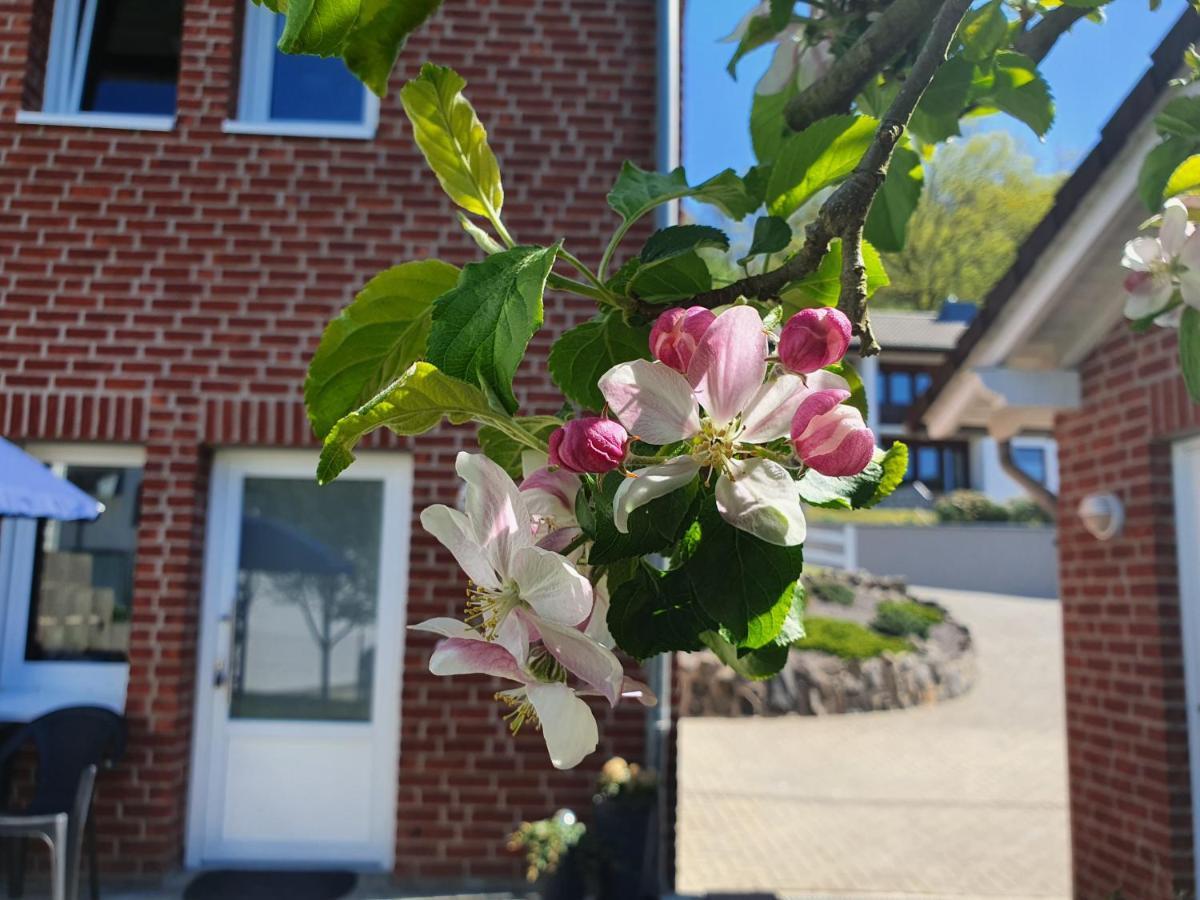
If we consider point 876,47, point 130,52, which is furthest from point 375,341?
point 130,52

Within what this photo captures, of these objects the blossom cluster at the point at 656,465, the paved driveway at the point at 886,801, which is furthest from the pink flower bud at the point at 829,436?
the paved driveway at the point at 886,801

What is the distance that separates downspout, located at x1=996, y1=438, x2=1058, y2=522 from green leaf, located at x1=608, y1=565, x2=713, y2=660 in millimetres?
5148

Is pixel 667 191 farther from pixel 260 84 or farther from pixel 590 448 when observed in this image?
pixel 260 84

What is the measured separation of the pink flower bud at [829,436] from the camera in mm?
560

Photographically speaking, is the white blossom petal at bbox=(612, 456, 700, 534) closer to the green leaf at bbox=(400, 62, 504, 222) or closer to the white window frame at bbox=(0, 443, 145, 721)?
the green leaf at bbox=(400, 62, 504, 222)

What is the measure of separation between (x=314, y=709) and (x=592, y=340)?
487 cm

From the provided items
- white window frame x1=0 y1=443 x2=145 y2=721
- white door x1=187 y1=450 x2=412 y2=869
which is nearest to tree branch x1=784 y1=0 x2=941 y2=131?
white door x1=187 y1=450 x2=412 y2=869

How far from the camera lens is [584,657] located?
590 millimetres

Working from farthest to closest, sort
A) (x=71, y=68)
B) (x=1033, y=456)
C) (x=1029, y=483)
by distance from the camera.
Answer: (x=1033, y=456), (x=1029, y=483), (x=71, y=68)

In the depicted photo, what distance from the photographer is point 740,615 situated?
578 millimetres

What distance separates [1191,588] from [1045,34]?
138 inches

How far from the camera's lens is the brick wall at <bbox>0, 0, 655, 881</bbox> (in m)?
4.96

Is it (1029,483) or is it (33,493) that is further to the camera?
(1029,483)

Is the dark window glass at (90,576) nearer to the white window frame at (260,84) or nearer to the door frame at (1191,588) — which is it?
the white window frame at (260,84)
